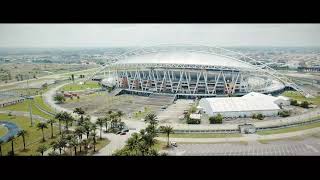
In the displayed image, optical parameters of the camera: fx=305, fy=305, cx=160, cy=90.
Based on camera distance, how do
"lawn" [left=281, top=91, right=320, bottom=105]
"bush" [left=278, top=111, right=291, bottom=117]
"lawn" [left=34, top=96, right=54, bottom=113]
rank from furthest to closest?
"lawn" [left=281, top=91, right=320, bottom=105]
"lawn" [left=34, top=96, right=54, bottom=113]
"bush" [left=278, top=111, right=291, bottom=117]

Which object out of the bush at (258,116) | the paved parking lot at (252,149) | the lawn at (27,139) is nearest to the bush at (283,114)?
the bush at (258,116)

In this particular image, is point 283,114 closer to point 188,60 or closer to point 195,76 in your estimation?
point 195,76

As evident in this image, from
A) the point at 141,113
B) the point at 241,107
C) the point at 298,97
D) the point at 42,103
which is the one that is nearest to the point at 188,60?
the point at 141,113

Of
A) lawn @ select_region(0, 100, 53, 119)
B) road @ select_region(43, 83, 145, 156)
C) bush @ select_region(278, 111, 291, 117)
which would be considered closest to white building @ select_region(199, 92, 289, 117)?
bush @ select_region(278, 111, 291, 117)

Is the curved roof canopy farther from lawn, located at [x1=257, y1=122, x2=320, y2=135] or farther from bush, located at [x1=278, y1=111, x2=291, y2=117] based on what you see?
lawn, located at [x1=257, y1=122, x2=320, y2=135]

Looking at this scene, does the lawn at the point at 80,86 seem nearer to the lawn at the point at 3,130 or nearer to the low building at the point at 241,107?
the lawn at the point at 3,130
